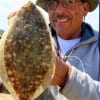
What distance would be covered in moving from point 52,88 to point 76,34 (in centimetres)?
141

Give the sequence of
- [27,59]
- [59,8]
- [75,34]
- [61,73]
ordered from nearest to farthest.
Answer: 1. [27,59]
2. [61,73]
3. [59,8]
4. [75,34]

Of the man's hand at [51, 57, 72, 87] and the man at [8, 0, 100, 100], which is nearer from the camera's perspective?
the man's hand at [51, 57, 72, 87]

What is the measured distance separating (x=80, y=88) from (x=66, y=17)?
5.06 ft

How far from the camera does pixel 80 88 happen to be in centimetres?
232

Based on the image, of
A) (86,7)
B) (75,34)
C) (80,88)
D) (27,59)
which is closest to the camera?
(27,59)

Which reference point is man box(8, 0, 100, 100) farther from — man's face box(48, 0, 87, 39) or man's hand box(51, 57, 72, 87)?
man's hand box(51, 57, 72, 87)

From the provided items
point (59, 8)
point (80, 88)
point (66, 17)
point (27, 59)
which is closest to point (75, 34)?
point (66, 17)

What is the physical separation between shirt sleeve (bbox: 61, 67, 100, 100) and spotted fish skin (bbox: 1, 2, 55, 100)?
2.02ft

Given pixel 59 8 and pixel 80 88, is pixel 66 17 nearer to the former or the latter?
pixel 59 8

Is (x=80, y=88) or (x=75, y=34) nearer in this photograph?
(x=80, y=88)

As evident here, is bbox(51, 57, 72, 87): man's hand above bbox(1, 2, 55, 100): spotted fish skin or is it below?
below

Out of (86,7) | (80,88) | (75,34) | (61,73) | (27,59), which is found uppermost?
(27,59)

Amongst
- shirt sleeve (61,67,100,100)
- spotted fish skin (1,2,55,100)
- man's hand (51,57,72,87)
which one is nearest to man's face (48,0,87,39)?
shirt sleeve (61,67,100,100)

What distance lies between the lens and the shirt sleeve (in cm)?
223
